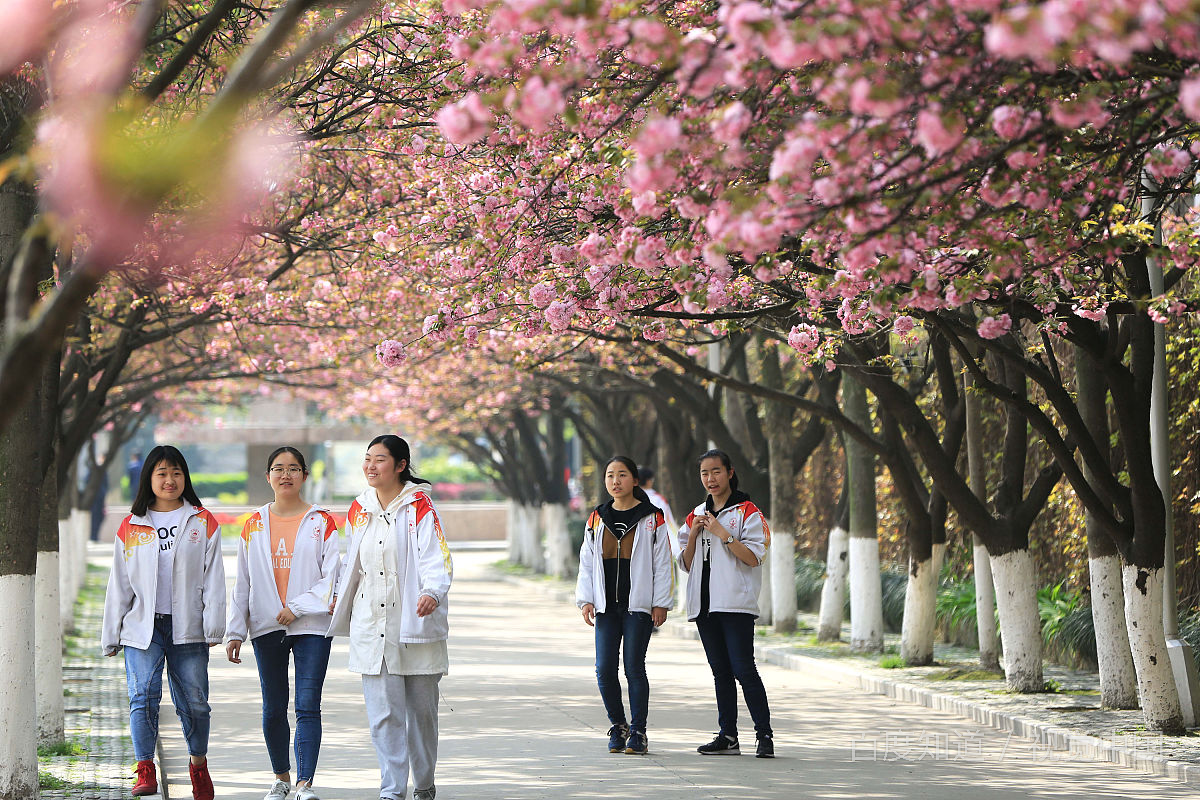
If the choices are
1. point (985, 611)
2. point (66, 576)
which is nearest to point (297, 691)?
point (985, 611)

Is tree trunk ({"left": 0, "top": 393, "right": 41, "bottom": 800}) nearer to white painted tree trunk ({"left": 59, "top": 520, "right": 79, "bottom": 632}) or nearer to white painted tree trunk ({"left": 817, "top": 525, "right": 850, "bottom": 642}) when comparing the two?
white painted tree trunk ({"left": 817, "top": 525, "right": 850, "bottom": 642})

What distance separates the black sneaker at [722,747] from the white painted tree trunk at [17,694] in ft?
13.1

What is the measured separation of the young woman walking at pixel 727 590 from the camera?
31.1ft

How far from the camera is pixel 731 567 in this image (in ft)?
31.2

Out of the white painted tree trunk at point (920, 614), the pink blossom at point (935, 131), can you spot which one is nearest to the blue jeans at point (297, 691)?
the pink blossom at point (935, 131)

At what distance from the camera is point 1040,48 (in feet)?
12.8

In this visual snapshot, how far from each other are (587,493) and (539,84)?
→ 3520 cm

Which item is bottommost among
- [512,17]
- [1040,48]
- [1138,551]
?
[1138,551]

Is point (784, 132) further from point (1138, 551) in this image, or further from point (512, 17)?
point (1138, 551)

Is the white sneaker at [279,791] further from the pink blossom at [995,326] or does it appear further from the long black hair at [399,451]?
the pink blossom at [995,326]

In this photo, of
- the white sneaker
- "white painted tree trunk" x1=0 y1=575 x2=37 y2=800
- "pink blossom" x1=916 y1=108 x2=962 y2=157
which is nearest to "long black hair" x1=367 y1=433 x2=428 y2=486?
the white sneaker

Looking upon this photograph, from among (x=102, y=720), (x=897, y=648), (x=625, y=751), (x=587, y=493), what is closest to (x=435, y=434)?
(x=587, y=493)

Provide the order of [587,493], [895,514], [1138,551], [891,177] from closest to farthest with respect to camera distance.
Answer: [891,177], [1138,551], [895,514], [587,493]

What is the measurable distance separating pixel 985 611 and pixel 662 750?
18.6ft
